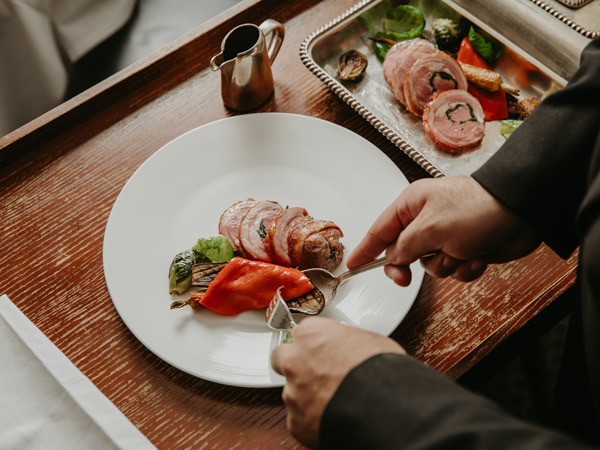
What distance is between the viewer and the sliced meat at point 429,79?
150 cm

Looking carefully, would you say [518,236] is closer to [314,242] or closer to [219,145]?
[314,242]

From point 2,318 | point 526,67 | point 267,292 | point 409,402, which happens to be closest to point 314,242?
point 267,292

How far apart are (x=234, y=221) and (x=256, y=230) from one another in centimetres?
6

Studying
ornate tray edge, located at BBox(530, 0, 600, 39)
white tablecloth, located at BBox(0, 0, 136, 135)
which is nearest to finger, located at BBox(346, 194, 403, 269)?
ornate tray edge, located at BBox(530, 0, 600, 39)

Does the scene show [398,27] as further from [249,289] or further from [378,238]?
[249,289]

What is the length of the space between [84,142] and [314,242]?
0.72m

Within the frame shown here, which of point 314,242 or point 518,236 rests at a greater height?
point 518,236

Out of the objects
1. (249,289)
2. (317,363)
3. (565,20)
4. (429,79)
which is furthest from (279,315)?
(565,20)

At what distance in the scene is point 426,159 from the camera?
55.2 inches

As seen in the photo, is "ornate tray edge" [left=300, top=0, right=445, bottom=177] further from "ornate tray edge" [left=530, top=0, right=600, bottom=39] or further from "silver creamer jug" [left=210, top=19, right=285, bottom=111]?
"ornate tray edge" [left=530, top=0, right=600, bottom=39]

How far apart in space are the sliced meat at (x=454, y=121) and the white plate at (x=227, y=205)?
6.4 inches

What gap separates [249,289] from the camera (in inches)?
48.1

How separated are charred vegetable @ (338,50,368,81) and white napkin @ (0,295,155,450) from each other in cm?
99

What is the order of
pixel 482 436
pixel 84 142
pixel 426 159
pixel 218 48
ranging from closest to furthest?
pixel 482 436, pixel 426 159, pixel 84 142, pixel 218 48
